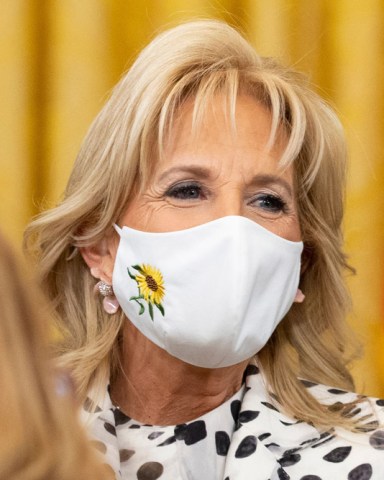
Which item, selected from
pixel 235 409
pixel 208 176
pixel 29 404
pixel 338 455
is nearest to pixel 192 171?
pixel 208 176

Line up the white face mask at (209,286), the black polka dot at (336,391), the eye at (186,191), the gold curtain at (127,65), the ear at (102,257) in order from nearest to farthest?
the white face mask at (209,286) < the eye at (186,191) < the ear at (102,257) < the black polka dot at (336,391) < the gold curtain at (127,65)

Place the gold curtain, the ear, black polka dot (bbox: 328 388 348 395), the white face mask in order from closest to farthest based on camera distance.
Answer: the white face mask → the ear → black polka dot (bbox: 328 388 348 395) → the gold curtain

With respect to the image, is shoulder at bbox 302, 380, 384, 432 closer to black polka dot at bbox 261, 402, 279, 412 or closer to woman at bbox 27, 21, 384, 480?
woman at bbox 27, 21, 384, 480

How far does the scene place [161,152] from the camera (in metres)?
1.74

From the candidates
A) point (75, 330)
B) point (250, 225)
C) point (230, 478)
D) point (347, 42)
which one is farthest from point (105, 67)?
point (230, 478)

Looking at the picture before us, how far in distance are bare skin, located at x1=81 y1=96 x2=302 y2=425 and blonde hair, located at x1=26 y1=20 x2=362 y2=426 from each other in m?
0.02

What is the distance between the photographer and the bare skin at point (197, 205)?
1709 mm

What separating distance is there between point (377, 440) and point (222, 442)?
0.82 ft

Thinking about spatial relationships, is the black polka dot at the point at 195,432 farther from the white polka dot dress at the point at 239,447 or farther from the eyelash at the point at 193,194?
the eyelash at the point at 193,194

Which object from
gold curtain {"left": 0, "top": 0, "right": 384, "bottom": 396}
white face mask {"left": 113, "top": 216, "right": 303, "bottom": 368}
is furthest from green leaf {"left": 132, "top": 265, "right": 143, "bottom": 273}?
gold curtain {"left": 0, "top": 0, "right": 384, "bottom": 396}

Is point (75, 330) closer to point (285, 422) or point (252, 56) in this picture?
point (285, 422)

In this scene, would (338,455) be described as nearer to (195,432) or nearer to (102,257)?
(195,432)

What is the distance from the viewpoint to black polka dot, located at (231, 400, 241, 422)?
5.89ft

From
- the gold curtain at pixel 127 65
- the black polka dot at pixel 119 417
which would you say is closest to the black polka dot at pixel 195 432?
the black polka dot at pixel 119 417
